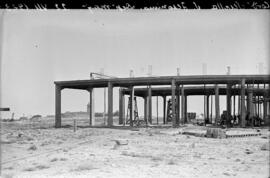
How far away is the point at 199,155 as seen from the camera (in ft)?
54.1

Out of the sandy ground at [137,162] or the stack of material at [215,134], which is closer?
the sandy ground at [137,162]

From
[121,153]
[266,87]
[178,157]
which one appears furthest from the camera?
[266,87]

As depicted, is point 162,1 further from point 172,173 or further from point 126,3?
point 172,173

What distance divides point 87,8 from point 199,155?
10444mm

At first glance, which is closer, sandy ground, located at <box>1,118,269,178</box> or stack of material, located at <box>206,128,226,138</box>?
sandy ground, located at <box>1,118,269,178</box>

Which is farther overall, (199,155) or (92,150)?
(92,150)

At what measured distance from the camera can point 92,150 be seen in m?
18.1

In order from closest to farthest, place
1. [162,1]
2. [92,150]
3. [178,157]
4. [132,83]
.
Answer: [162,1] → [178,157] → [92,150] → [132,83]

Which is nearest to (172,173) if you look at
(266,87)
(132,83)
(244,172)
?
(244,172)

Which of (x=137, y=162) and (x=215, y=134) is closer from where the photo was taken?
(x=137, y=162)

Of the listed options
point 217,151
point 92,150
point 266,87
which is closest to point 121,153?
point 92,150

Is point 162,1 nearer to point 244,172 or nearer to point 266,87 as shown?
point 244,172

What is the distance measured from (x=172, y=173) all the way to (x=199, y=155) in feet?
15.4

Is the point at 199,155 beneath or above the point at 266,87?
beneath
